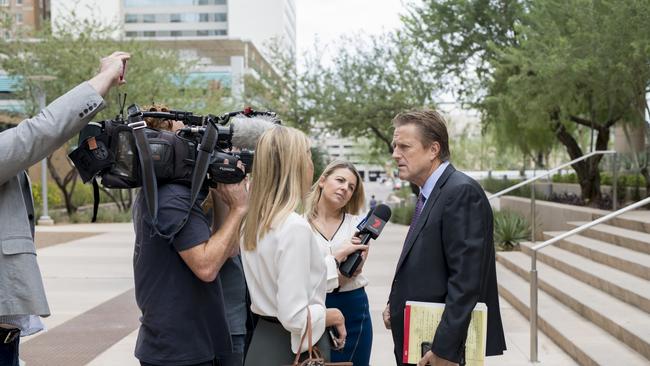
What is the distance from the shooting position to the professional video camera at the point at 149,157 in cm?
270

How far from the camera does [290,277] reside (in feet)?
9.46

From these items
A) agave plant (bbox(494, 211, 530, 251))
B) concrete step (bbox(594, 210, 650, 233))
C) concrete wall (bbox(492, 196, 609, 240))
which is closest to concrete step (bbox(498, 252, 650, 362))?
concrete step (bbox(594, 210, 650, 233))

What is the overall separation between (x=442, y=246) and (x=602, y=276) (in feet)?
19.6

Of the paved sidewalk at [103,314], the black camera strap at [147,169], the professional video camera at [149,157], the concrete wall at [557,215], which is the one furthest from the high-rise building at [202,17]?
the black camera strap at [147,169]

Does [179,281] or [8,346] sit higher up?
[179,281]

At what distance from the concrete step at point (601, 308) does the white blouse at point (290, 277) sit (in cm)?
398

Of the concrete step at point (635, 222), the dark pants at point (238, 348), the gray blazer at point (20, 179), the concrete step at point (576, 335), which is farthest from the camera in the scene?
the concrete step at point (635, 222)

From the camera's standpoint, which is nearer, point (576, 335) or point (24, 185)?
point (24, 185)

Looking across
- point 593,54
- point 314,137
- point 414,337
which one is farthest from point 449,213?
point 314,137

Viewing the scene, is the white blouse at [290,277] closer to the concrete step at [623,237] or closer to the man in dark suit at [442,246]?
the man in dark suit at [442,246]

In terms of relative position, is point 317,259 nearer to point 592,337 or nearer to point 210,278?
point 210,278

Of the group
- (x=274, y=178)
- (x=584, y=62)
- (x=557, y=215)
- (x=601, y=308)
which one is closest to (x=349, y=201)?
(x=274, y=178)

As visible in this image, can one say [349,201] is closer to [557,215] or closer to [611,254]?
[611,254]

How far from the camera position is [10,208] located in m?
2.65
